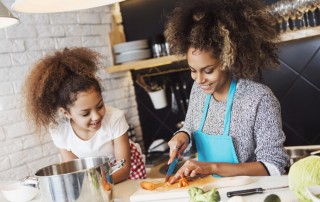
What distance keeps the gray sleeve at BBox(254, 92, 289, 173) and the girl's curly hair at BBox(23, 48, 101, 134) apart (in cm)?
65

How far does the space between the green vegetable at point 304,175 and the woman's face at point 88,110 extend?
0.87 m

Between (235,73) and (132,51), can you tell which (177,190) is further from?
(132,51)

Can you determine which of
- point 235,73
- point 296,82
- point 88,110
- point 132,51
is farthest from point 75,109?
point 296,82

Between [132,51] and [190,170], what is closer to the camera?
[190,170]

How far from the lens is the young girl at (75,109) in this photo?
1.54 metres

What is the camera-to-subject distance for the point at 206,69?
1.44 metres

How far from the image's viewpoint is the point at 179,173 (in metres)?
1.22

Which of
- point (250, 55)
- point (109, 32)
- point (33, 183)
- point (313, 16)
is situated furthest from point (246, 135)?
point (109, 32)

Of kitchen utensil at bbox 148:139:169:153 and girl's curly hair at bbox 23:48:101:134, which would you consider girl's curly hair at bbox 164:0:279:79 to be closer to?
girl's curly hair at bbox 23:48:101:134

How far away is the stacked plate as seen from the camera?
2.57 metres

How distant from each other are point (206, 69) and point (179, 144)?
0.31 meters

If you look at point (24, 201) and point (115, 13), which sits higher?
point (115, 13)

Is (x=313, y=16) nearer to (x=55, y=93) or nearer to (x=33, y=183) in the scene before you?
(x=55, y=93)

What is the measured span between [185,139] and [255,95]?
331 mm
